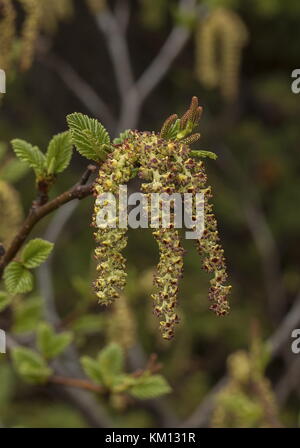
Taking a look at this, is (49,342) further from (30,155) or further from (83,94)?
(83,94)

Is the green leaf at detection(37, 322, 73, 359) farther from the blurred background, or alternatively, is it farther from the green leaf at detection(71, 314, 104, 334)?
the blurred background

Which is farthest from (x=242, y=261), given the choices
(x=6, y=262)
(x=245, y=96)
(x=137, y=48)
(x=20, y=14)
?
(x=6, y=262)

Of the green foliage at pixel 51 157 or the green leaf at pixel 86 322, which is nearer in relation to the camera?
the green foliage at pixel 51 157

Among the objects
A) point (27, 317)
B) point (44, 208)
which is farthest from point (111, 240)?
point (27, 317)

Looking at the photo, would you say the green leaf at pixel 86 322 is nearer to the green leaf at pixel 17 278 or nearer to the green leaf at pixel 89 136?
the green leaf at pixel 17 278

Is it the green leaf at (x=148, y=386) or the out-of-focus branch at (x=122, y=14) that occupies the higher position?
the out-of-focus branch at (x=122, y=14)

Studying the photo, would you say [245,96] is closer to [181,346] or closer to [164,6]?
[164,6]

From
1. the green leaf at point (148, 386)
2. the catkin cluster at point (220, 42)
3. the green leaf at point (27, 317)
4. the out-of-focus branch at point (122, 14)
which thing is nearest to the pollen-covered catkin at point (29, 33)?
the green leaf at point (27, 317)
